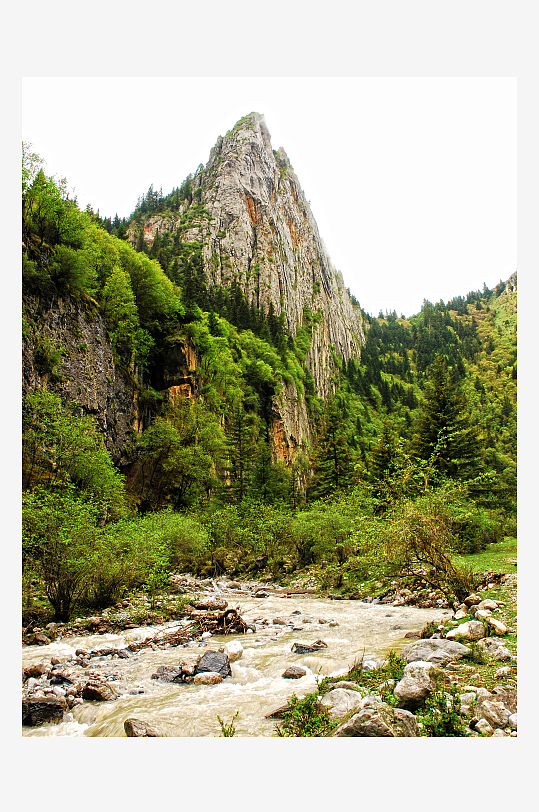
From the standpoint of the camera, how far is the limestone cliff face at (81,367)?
69.0ft

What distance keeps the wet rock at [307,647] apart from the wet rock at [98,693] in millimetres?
4245

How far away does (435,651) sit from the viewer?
7.30 meters

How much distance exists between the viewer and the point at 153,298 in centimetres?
4028

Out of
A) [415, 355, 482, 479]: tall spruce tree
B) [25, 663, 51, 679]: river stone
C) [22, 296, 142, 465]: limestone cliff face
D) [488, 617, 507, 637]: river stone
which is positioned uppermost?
[22, 296, 142, 465]: limestone cliff face

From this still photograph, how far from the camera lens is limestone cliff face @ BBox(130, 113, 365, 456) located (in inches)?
3499

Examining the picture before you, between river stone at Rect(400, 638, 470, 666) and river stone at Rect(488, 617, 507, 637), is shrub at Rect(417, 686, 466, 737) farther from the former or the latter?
river stone at Rect(488, 617, 507, 637)

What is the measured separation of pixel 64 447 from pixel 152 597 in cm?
799

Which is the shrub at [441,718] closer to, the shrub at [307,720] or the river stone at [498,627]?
the shrub at [307,720]

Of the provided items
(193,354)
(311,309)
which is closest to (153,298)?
(193,354)

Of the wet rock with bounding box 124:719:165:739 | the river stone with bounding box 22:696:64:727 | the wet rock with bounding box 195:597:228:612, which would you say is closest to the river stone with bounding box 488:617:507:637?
the wet rock with bounding box 124:719:165:739

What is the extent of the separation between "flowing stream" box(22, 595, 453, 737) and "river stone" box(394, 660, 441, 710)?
1.81 metres

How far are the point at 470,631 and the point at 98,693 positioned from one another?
6.85 m

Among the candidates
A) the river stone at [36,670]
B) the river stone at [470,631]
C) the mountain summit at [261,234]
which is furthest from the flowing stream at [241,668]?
the mountain summit at [261,234]

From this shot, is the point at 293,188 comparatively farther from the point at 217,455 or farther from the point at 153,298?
the point at 217,455
